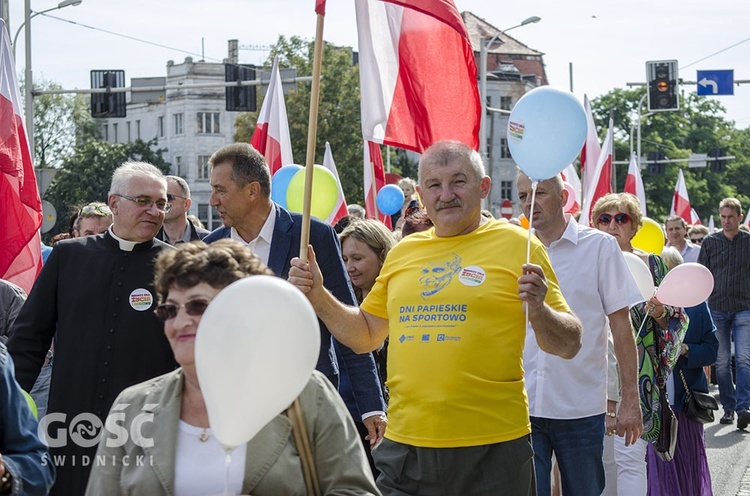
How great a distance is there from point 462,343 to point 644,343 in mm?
3140

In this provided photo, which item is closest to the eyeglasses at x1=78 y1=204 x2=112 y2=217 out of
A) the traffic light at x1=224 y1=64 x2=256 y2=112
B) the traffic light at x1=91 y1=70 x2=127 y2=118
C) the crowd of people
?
the crowd of people

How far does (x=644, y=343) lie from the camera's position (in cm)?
736

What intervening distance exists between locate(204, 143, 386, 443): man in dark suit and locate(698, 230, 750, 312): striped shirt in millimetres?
8123

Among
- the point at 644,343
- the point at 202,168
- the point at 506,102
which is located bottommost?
the point at 644,343

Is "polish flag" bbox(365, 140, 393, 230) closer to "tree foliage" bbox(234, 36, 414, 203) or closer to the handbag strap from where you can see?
the handbag strap

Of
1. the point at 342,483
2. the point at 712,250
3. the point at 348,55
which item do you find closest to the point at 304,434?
the point at 342,483

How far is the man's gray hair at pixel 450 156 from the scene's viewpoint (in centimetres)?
478

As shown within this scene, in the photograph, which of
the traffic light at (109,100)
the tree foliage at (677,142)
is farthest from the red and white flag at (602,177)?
the tree foliage at (677,142)

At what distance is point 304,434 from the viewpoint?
3.15 metres

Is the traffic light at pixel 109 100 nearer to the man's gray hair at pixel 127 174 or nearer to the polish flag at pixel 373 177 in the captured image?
the polish flag at pixel 373 177

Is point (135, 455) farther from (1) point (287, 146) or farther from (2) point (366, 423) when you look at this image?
(1) point (287, 146)

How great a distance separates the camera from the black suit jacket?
19.0ft

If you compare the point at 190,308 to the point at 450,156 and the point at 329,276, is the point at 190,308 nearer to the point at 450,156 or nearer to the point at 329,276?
the point at 450,156

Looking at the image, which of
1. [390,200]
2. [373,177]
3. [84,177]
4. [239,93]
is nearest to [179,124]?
[84,177]
